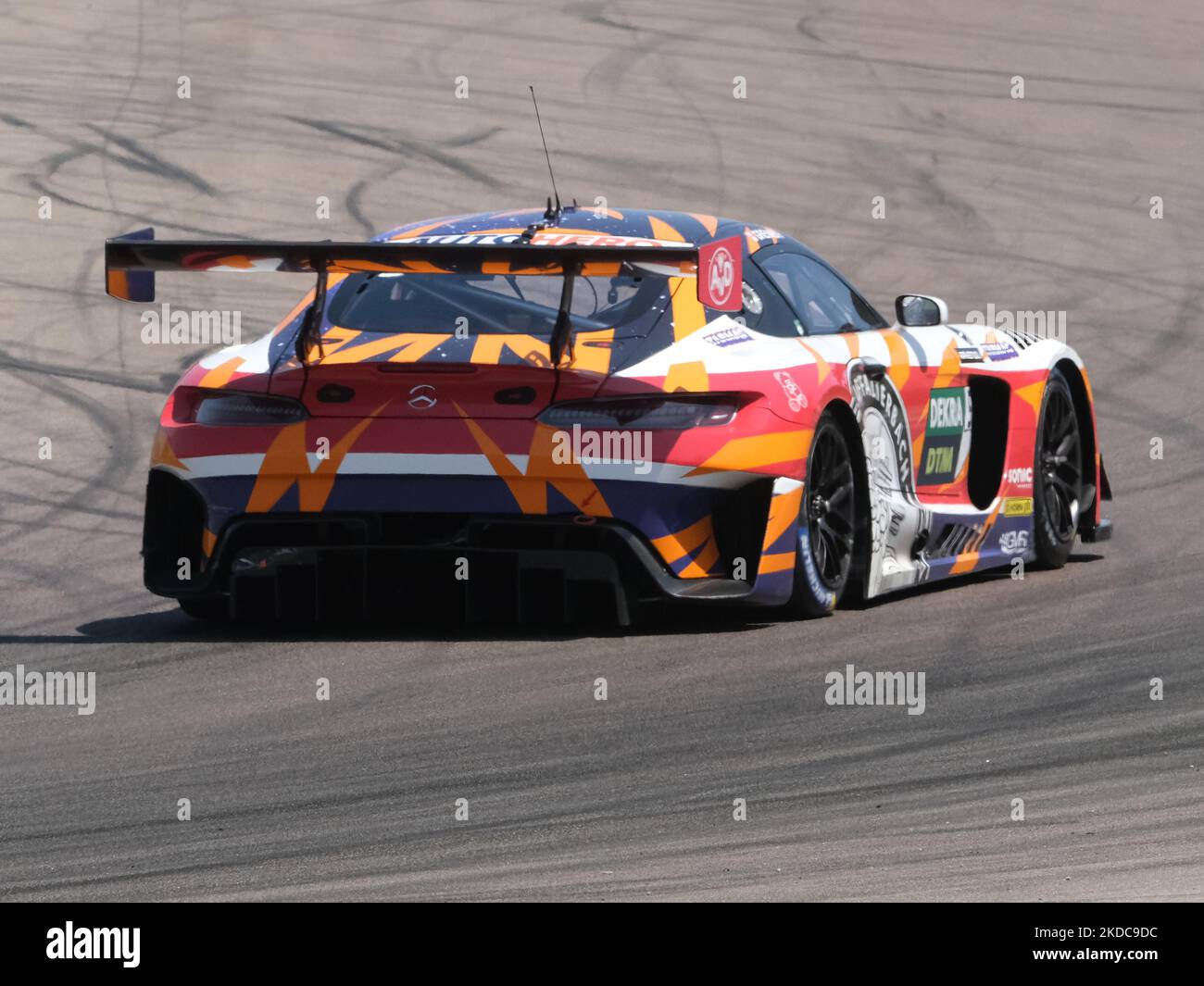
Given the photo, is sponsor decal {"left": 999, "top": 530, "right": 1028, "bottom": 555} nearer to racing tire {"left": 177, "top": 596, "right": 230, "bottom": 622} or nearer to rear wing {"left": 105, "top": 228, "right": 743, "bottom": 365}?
rear wing {"left": 105, "top": 228, "right": 743, "bottom": 365}

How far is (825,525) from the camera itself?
308 inches

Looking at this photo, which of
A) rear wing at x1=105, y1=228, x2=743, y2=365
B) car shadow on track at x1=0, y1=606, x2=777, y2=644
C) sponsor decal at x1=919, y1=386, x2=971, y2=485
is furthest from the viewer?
sponsor decal at x1=919, y1=386, x2=971, y2=485

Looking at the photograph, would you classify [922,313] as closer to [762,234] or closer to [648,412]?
[762,234]

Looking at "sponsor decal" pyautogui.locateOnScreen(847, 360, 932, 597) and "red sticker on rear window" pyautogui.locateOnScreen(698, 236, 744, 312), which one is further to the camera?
"sponsor decal" pyautogui.locateOnScreen(847, 360, 932, 597)

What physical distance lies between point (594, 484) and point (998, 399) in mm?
2507

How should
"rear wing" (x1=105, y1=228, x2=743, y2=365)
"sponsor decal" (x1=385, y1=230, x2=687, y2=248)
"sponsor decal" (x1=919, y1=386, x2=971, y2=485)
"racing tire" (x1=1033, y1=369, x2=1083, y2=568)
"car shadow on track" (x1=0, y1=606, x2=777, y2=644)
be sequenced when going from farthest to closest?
"racing tire" (x1=1033, y1=369, x2=1083, y2=568), "sponsor decal" (x1=919, y1=386, x2=971, y2=485), "sponsor decal" (x1=385, y1=230, x2=687, y2=248), "car shadow on track" (x1=0, y1=606, x2=777, y2=644), "rear wing" (x1=105, y1=228, x2=743, y2=365)

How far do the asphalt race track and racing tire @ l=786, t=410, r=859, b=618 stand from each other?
0.45ft

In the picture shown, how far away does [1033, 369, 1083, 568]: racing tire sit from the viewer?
9398 mm

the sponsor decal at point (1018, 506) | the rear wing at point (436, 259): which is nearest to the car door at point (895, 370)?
the sponsor decal at point (1018, 506)

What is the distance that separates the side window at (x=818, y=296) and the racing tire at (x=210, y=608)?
224 cm

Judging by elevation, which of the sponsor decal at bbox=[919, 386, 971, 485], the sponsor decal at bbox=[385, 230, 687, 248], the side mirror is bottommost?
the sponsor decal at bbox=[919, 386, 971, 485]

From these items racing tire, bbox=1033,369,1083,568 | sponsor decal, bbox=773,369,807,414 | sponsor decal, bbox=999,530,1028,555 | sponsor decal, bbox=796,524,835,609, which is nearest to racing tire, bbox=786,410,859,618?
sponsor decal, bbox=796,524,835,609

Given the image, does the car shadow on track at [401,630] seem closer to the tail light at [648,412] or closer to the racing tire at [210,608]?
the racing tire at [210,608]

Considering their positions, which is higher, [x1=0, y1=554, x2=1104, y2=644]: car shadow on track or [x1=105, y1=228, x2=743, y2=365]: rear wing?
[x1=105, y1=228, x2=743, y2=365]: rear wing
